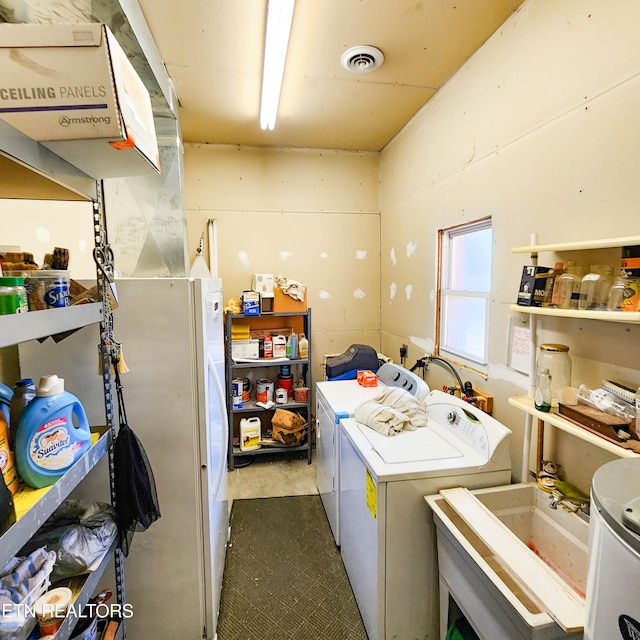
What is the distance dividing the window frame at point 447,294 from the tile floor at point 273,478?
157cm

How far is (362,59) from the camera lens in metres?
2.06

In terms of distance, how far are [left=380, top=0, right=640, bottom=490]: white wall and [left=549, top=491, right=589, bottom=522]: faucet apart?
0.11m

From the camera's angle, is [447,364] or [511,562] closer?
[511,562]

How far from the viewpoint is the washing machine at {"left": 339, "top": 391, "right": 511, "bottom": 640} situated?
1.45 metres

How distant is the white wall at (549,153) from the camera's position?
4.01 ft

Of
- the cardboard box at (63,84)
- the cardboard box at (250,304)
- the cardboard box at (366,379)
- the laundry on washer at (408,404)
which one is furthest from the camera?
the cardboard box at (250,304)

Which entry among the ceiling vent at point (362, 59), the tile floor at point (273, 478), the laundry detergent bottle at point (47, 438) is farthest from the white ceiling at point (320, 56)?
the tile floor at point (273, 478)

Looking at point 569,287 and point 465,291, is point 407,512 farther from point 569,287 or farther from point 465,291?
point 465,291

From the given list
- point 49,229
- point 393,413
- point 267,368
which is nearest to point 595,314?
point 393,413

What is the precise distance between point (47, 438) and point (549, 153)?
2.09m

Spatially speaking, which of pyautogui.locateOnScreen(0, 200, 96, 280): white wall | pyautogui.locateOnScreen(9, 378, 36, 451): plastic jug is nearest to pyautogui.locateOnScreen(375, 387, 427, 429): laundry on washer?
pyautogui.locateOnScreen(9, 378, 36, 451): plastic jug

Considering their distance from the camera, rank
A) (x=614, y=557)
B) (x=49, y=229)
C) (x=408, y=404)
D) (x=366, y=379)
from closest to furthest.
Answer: (x=614, y=557), (x=49, y=229), (x=408, y=404), (x=366, y=379)

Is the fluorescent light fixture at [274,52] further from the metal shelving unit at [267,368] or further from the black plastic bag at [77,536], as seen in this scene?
the black plastic bag at [77,536]

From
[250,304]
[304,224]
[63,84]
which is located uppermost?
[304,224]
